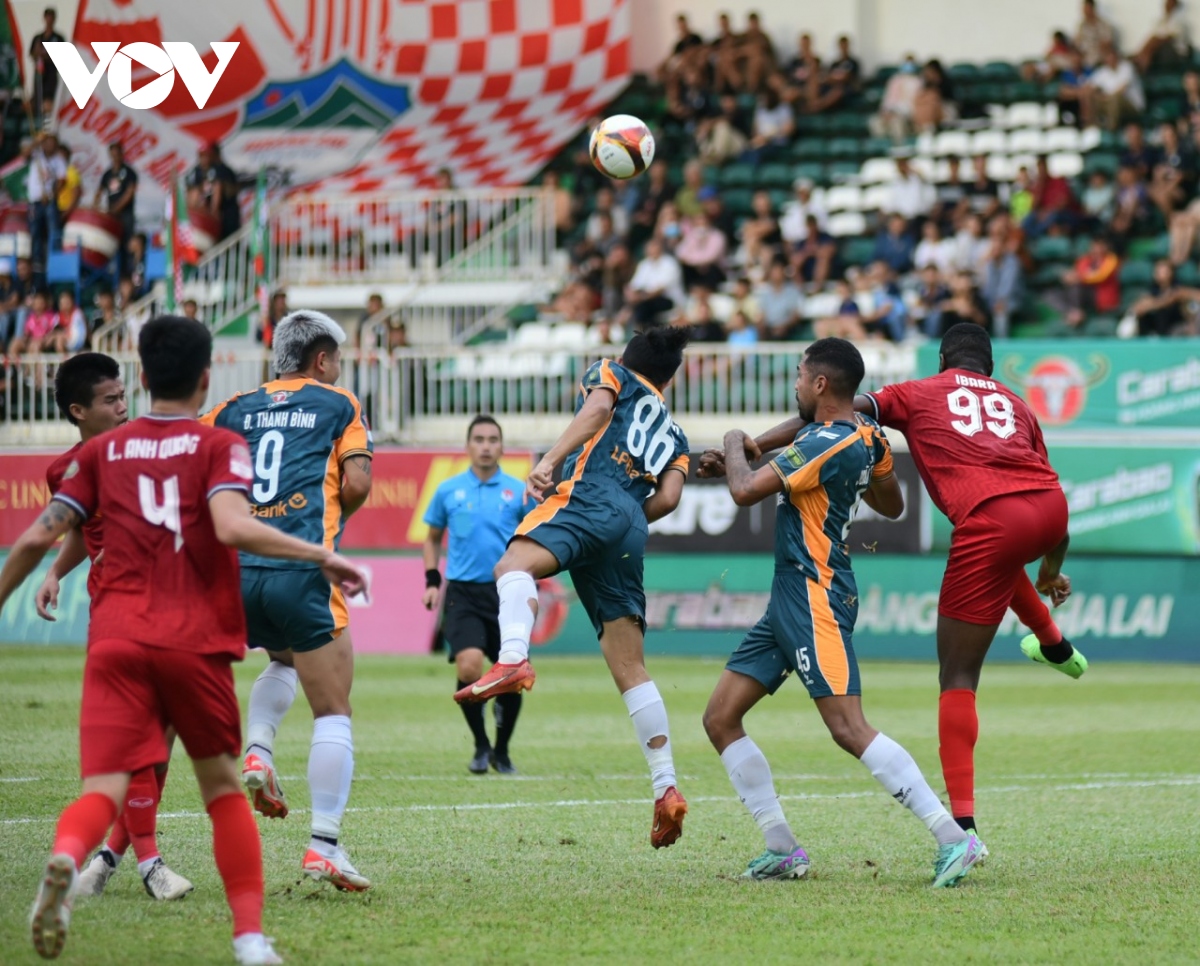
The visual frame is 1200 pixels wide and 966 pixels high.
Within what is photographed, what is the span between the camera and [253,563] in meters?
6.57

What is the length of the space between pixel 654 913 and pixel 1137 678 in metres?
12.6

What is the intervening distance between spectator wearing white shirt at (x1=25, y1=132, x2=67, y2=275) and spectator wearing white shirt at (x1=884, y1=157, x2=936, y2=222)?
38.9 feet

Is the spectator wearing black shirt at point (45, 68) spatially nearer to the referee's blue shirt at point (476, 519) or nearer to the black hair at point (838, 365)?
the referee's blue shirt at point (476, 519)

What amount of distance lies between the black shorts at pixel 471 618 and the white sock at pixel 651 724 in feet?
12.4

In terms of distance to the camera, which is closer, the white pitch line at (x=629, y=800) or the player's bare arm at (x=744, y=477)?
the player's bare arm at (x=744, y=477)

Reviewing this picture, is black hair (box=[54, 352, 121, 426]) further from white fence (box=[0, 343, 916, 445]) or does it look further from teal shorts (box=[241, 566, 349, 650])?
white fence (box=[0, 343, 916, 445])

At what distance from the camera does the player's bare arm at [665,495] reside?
7688 millimetres

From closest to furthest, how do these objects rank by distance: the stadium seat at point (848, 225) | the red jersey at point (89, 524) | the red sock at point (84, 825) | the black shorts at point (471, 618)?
the red sock at point (84, 825) → the red jersey at point (89, 524) → the black shorts at point (471, 618) → the stadium seat at point (848, 225)

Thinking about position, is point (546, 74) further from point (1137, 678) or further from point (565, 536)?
point (565, 536)

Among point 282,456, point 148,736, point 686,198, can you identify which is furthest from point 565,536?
point 686,198

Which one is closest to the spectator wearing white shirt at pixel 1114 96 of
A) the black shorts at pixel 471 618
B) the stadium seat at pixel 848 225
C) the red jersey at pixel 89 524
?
the stadium seat at pixel 848 225

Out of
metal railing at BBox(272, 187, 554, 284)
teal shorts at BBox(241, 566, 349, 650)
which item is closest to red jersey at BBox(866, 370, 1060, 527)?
teal shorts at BBox(241, 566, 349, 650)

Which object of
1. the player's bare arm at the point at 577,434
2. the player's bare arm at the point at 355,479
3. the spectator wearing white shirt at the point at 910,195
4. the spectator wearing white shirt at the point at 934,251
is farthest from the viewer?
the spectator wearing white shirt at the point at 910,195

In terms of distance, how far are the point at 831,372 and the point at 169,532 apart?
297cm
